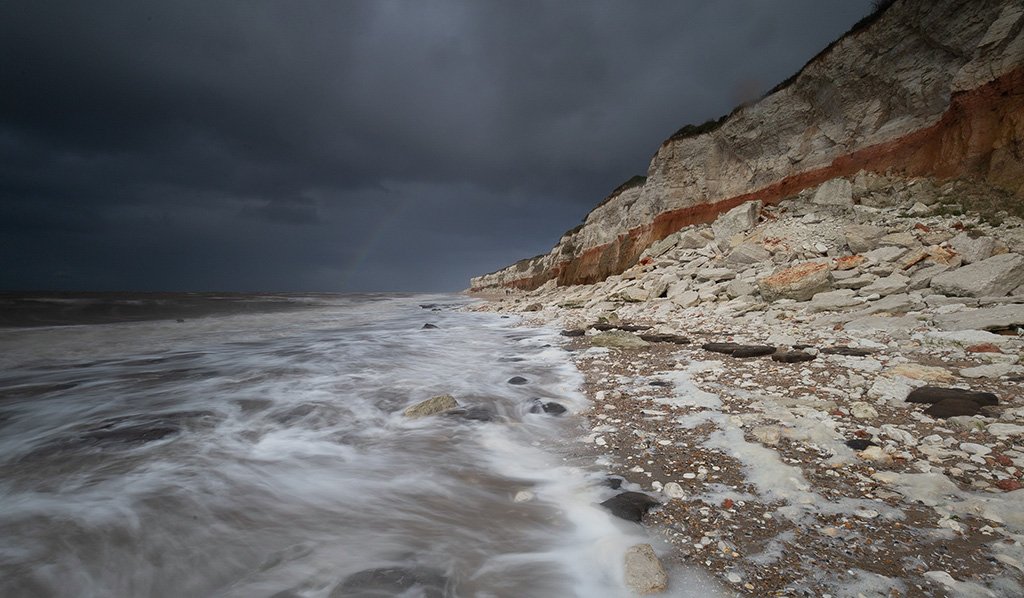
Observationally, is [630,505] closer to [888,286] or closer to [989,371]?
[989,371]

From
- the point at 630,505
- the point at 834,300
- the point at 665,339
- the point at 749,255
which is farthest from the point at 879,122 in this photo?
the point at 630,505

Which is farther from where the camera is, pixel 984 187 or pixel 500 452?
pixel 984 187

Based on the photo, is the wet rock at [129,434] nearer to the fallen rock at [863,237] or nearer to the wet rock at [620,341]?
the wet rock at [620,341]

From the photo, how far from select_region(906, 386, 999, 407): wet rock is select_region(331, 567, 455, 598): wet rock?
15.3ft

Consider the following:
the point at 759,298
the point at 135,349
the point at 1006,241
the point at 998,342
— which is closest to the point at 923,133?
the point at 1006,241

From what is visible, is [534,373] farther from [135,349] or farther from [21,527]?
[135,349]

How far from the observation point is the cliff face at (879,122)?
11.4m

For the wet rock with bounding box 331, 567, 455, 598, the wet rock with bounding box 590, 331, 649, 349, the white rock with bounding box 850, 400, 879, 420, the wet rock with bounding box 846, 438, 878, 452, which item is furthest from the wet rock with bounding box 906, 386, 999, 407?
the wet rock with bounding box 331, 567, 455, 598

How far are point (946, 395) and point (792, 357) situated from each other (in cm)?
185

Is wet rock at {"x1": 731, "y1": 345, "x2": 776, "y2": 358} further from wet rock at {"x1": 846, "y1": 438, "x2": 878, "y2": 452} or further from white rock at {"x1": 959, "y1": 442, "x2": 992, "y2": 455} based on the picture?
white rock at {"x1": 959, "y1": 442, "x2": 992, "y2": 455}

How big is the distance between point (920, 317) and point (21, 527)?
36.3ft

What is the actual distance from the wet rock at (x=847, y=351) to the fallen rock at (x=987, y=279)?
3.40m

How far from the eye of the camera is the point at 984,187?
446 inches

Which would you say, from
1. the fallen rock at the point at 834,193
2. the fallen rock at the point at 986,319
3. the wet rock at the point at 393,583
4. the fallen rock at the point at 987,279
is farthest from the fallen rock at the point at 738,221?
the wet rock at the point at 393,583
